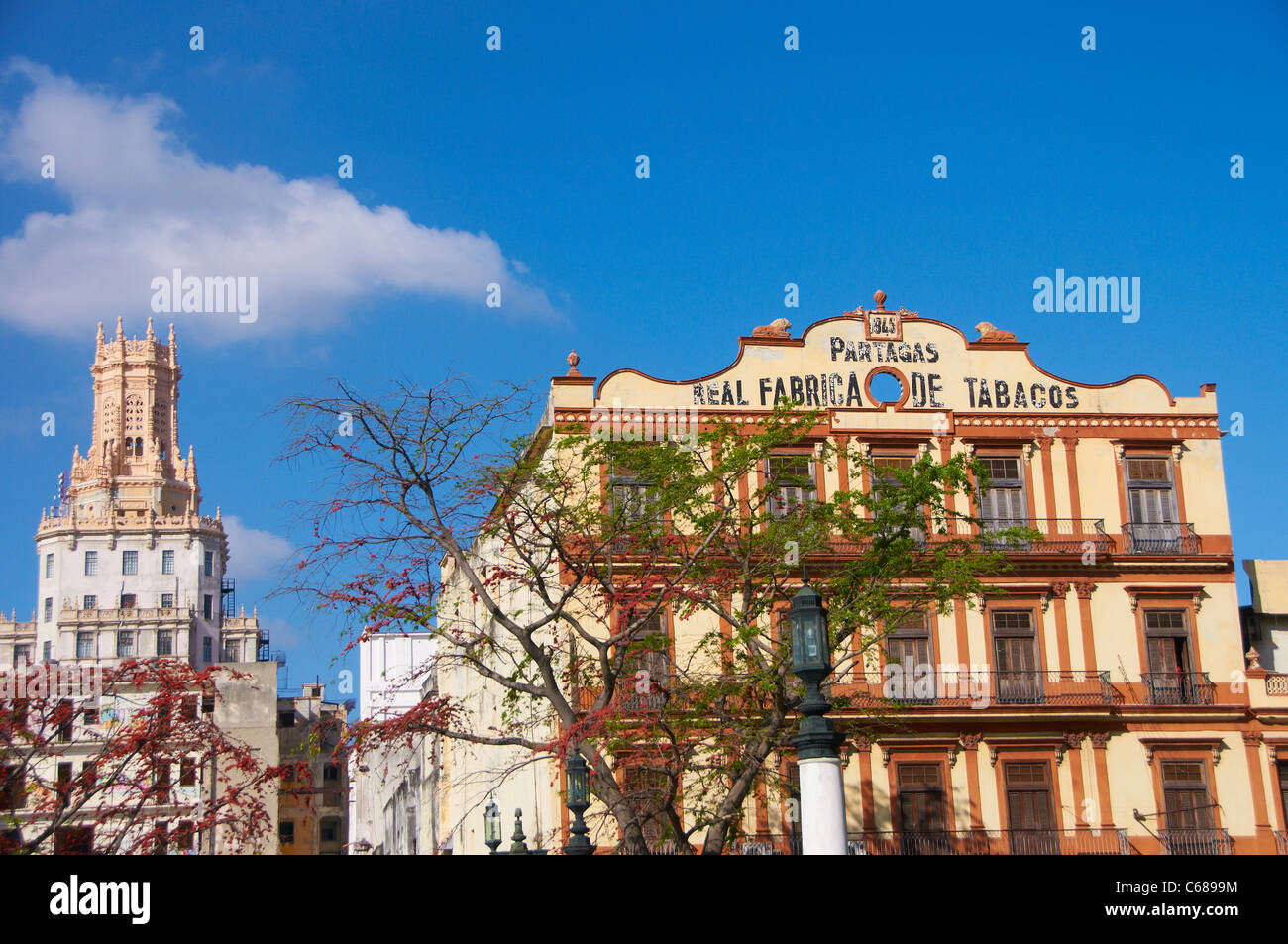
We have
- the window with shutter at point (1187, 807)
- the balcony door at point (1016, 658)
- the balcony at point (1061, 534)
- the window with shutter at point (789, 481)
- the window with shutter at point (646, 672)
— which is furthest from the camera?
the balcony at point (1061, 534)

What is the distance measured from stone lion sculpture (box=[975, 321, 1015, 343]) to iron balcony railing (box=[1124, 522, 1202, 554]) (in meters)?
5.35

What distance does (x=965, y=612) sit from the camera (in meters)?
34.5

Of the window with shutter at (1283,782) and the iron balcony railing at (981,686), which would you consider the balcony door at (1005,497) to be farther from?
the window with shutter at (1283,782)

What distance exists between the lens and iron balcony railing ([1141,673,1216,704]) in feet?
112

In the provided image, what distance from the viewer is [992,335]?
3653cm

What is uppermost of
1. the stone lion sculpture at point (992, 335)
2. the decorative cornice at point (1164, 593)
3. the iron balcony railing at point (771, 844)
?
the stone lion sculpture at point (992, 335)

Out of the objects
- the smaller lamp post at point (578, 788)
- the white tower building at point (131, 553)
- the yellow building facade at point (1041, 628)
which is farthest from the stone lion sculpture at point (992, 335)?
the white tower building at point (131, 553)

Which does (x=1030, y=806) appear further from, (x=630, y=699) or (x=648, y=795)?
(x=648, y=795)

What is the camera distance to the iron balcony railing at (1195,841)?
32781mm

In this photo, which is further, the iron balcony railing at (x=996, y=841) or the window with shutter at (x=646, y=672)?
the iron balcony railing at (x=996, y=841)

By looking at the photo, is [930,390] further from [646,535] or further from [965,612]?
[646,535]

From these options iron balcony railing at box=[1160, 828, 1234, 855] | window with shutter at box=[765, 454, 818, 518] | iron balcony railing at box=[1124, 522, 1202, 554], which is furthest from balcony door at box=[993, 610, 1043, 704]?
window with shutter at box=[765, 454, 818, 518]

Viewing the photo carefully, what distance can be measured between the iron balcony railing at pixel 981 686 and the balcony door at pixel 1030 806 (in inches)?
59.7
